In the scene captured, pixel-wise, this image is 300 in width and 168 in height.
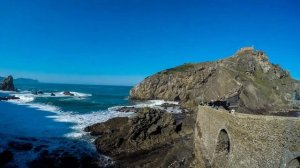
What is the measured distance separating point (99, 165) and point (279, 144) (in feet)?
56.4

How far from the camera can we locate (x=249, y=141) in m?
17.7

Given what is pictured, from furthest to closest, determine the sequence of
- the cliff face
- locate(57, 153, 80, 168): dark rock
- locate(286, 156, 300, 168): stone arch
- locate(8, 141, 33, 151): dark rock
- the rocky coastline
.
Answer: the cliff face → locate(8, 141, 33, 151): dark rock → the rocky coastline → locate(57, 153, 80, 168): dark rock → locate(286, 156, 300, 168): stone arch

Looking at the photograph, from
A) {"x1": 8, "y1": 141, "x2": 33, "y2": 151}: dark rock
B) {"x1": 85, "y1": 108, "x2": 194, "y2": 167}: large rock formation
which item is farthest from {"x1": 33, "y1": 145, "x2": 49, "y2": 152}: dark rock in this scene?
{"x1": 85, "y1": 108, "x2": 194, "y2": 167}: large rock formation

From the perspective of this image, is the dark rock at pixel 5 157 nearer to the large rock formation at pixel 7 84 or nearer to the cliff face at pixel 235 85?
the cliff face at pixel 235 85

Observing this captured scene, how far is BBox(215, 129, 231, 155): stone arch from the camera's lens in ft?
72.3

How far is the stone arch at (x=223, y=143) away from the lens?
72.3 feet

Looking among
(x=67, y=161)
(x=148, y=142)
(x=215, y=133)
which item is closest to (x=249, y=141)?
(x=215, y=133)

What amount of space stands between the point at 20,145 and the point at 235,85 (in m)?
59.4

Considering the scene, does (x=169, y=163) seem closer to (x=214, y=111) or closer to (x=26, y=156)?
(x=214, y=111)

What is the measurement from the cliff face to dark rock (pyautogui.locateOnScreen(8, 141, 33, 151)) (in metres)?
40.2

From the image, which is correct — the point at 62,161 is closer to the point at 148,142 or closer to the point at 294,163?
the point at 148,142

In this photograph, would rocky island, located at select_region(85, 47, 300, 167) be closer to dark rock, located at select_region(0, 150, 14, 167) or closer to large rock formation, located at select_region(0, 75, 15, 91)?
dark rock, located at select_region(0, 150, 14, 167)

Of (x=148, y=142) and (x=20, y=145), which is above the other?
(x=148, y=142)

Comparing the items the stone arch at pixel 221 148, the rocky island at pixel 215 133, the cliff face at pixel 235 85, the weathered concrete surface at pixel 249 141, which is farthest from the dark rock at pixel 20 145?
the cliff face at pixel 235 85
